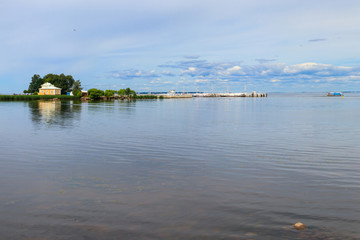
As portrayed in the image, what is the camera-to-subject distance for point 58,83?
17125 cm

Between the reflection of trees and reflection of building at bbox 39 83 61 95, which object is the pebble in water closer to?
the reflection of trees

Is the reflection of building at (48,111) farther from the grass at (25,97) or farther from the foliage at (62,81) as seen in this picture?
the foliage at (62,81)

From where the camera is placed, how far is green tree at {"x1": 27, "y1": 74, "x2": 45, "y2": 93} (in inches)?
6858

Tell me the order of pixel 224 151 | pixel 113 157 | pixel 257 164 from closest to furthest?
pixel 257 164, pixel 113 157, pixel 224 151

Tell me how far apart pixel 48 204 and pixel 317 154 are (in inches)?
616

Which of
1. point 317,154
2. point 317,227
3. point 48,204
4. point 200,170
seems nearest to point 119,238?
point 48,204

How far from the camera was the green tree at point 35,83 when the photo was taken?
17420 centimetres

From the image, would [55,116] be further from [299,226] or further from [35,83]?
[35,83]

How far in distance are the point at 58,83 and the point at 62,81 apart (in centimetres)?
262

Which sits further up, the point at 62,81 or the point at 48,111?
the point at 62,81

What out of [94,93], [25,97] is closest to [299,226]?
[25,97]

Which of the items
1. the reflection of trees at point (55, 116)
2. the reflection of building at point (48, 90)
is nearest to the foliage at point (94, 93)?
the reflection of building at point (48, 90)

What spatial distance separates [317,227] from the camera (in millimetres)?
8250

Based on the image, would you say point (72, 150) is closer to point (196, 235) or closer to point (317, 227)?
point (196, 235)
